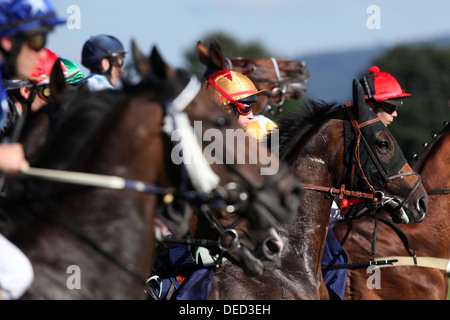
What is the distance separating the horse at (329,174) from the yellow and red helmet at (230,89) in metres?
0.42

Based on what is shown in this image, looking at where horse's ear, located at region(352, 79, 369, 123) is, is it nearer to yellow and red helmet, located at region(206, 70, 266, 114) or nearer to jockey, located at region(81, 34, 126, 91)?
yellow and red helmet, located at region(206, 70, 266, 114)

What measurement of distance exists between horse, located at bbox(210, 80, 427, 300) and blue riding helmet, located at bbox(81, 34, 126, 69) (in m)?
2.30

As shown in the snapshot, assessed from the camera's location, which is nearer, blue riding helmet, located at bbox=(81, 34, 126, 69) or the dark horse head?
the dark horse head

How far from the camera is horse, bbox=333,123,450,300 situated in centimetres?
716

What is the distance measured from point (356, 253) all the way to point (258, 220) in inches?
153

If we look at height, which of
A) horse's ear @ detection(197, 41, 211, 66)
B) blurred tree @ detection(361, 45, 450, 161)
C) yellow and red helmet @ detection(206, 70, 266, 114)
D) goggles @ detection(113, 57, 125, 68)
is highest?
goggles @ detection(113, 57, 125, 68)

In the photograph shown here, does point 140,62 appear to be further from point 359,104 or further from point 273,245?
Result: point 359,104

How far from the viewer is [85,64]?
25.1 ft

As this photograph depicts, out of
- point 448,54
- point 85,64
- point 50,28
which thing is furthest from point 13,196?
point 448,54

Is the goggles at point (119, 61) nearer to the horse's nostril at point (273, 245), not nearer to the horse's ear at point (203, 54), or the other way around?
the horse's ear at point (203, 54)

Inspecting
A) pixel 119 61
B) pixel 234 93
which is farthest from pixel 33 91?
pixel 234 93

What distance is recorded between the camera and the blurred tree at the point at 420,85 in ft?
191

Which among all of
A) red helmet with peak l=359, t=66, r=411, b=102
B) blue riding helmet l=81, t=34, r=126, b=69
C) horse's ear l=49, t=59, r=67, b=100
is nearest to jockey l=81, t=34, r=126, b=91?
blue riding helmet l=81, t=34, r=126, b=69

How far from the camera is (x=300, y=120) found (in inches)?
248
